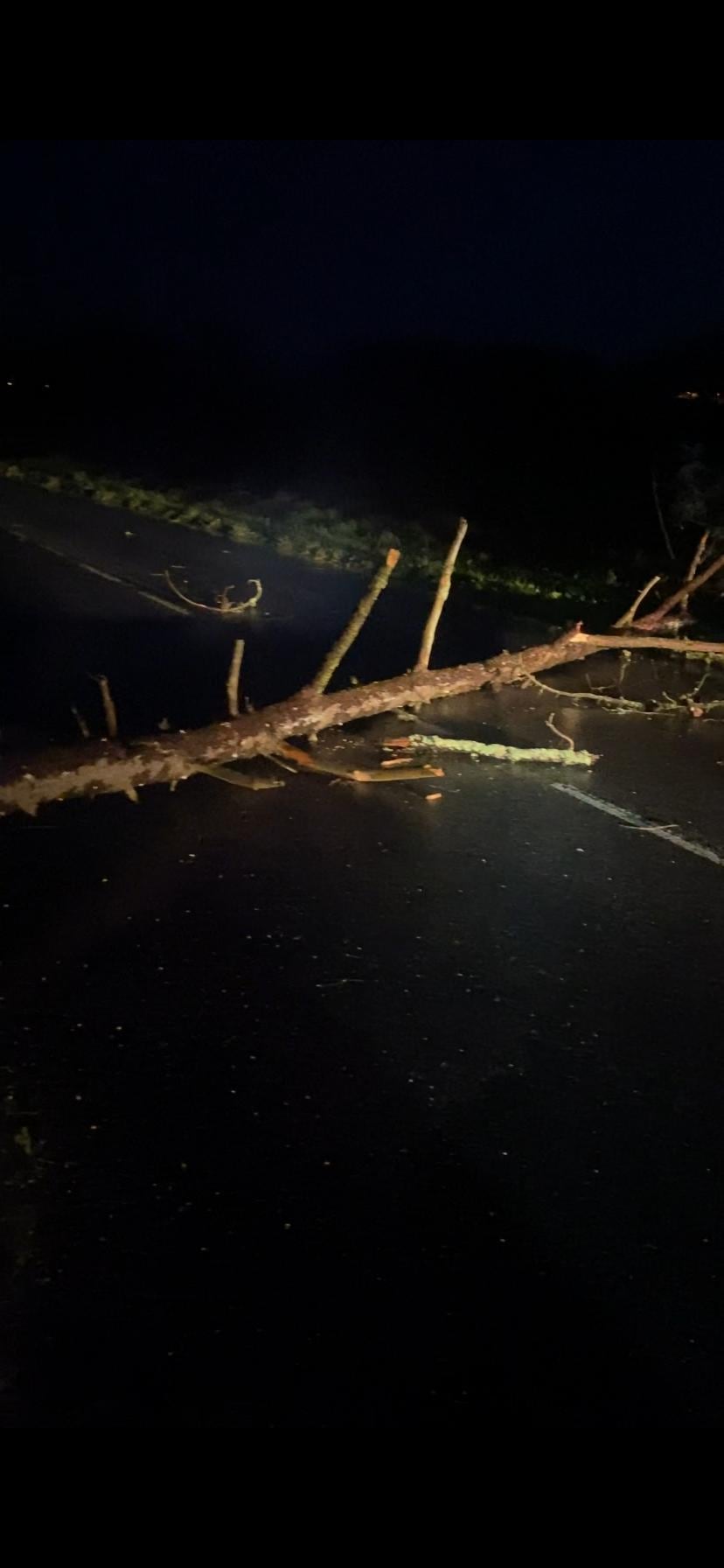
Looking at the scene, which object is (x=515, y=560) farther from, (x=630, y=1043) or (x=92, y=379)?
(x=92, y=379)

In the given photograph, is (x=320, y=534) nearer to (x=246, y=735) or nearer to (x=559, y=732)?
(x=559, y=732)

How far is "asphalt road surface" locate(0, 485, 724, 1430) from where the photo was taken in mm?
3057

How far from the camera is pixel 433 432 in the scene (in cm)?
2845

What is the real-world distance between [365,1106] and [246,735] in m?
3.20

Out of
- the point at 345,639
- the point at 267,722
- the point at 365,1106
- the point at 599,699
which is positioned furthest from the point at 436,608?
the point at 365,1106

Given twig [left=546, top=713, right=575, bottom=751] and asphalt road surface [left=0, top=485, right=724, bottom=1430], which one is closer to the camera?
asphalt road surface [left=0, top=485, right=724, bottom=1430]

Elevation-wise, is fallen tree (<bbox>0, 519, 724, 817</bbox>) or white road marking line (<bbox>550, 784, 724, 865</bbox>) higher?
fallen tree (<bbox>0, 519, 724, 817</bbox>)

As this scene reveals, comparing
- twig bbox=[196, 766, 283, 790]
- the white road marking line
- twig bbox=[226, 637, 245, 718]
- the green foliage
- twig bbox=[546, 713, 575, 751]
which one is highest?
twig bbox=[226, 637, 245, 718]

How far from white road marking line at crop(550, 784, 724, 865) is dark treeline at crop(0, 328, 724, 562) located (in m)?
9.24

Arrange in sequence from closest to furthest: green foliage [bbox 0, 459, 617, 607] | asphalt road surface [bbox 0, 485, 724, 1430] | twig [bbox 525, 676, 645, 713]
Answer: asphalt road surface [bbox 0, 485, 724, 1430] → twig [bbox 525, 676, 645, 713] → green foliage [bbox 0, 459, 617, 607]

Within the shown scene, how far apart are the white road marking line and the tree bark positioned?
131 centimetres

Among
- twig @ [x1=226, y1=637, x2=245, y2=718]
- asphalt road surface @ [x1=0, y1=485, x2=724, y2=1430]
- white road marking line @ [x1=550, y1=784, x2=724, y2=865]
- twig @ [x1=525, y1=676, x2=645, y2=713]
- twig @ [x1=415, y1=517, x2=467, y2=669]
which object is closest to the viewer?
asphalt road surface @ [x1=0, y1=485, x2=724, y2=1430]

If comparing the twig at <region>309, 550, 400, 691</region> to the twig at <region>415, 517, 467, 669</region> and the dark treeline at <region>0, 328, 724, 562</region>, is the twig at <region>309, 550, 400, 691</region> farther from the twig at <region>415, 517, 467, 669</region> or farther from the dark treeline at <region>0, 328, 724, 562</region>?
the dark treeline at <region>0, 328, 724, 562</region>

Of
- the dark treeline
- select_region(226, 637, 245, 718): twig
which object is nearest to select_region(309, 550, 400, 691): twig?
select_region(226, 637, 245, 718): twig
